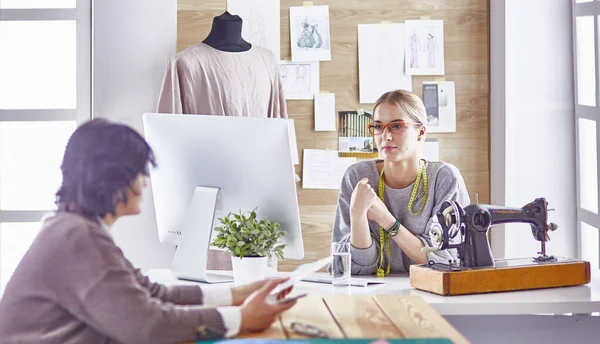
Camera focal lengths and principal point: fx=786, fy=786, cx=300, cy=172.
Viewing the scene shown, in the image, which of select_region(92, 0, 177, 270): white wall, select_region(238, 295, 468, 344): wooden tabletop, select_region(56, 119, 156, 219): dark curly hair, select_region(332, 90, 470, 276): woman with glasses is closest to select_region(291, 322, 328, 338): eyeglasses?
select_region(238, 295, 468, 344): wooden tabletop

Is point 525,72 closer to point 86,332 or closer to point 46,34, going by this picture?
point 46,34

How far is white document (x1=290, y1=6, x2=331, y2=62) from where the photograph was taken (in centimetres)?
384

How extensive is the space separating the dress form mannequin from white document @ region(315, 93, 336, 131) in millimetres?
520

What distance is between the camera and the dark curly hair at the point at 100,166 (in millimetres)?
1595

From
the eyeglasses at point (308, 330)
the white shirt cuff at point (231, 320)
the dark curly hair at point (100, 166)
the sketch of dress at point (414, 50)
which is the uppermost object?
the sketch of dress at point (414, 50)

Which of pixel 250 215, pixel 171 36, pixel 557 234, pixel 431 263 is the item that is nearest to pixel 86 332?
pixel 250 215

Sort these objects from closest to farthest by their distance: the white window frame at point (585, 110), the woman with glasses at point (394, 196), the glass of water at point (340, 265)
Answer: the glass of water at point (340, 265)
the woman with glasses at point (394, 196)
the white window frame at point (585, 110)

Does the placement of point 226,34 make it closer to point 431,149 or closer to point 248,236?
point 431,149

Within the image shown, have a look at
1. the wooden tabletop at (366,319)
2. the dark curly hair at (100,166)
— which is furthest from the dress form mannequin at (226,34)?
the dark curly hair at (100,166)

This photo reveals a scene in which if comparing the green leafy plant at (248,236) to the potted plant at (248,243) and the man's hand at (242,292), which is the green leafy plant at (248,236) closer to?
the potted plant at (248,243)

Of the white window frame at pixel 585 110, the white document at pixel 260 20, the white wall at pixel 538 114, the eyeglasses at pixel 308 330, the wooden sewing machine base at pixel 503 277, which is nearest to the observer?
the eyeglasses at pixel 308 330

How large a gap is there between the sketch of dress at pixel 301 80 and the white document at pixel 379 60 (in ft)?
0.86

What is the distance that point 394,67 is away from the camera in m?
3.89

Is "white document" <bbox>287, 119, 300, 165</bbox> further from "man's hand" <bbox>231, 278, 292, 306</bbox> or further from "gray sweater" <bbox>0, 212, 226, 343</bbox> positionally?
"gray sweater" <bbox>0, 212, 226, 343</bbox>
